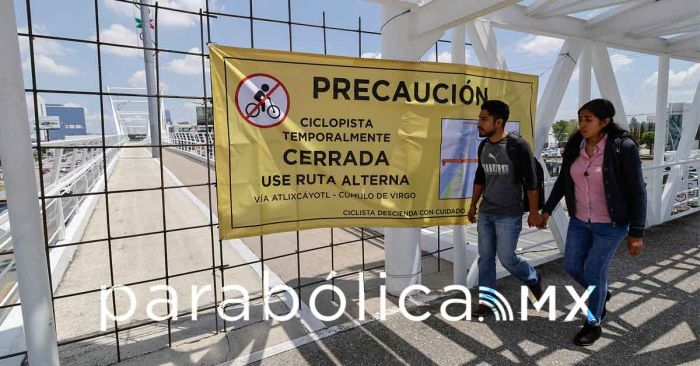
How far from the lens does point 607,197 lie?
2609 mm

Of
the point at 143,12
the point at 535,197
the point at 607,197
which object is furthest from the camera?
the point at 143,12

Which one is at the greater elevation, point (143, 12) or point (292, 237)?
point (143, 12)

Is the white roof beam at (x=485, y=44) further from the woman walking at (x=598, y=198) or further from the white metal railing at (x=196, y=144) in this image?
the white metal railing at (x=196, y=144)

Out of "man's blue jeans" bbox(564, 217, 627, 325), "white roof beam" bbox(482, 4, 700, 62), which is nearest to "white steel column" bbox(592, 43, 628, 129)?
"white roof beam" bbox(482, 4, 700, 62)

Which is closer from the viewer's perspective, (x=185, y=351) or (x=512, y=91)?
(x=185, y=351)

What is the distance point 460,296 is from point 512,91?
1955mm

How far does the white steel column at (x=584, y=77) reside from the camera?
4559 millimetres

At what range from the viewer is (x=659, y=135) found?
585cm

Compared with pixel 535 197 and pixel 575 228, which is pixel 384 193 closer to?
pixel 535 197

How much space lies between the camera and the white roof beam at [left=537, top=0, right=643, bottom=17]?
3580mm

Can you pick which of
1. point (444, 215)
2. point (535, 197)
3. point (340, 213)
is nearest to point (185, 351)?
point (340, 213)

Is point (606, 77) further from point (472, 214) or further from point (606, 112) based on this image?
point (472, 214)

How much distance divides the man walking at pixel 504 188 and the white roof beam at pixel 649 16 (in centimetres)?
226

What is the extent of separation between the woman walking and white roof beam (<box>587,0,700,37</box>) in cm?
195
